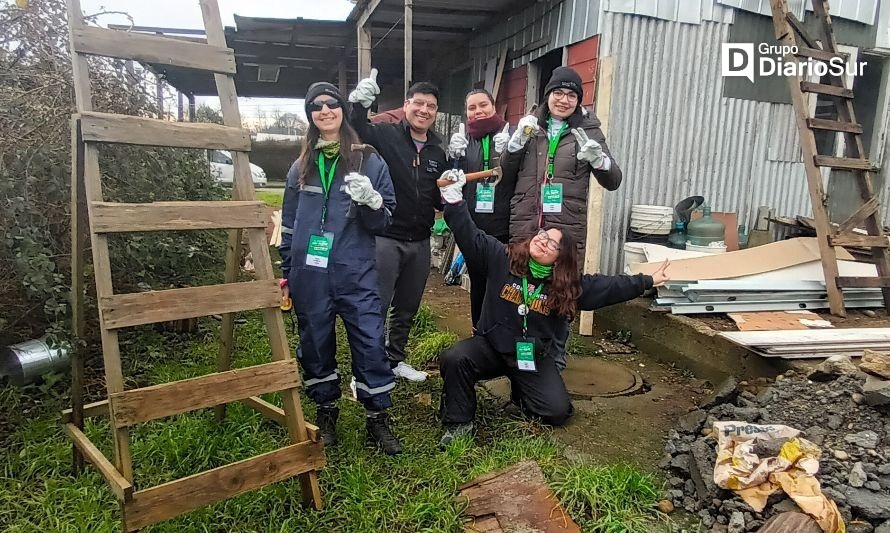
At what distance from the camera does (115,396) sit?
2.10 m

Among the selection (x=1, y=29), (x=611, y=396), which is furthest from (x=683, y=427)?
(x=1, y=29)

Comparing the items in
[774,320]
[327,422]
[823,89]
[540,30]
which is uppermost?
[540,30]

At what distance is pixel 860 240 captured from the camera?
4.55 meters

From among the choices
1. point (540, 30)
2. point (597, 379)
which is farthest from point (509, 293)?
point (540, 30)

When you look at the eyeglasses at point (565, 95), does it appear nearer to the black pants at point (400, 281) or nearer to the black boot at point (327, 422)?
the black pants at point (400, 281)

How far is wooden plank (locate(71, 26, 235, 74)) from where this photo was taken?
2.23 metres

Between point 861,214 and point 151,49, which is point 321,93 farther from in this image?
point 861,214

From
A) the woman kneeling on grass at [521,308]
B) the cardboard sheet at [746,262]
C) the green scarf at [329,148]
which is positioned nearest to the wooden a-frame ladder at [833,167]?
the cardboard sheet at [746,262]

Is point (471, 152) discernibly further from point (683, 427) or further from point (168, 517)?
point (168, 517)

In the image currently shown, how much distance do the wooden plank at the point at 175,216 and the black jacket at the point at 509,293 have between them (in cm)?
113

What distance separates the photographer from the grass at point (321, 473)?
2533 mm

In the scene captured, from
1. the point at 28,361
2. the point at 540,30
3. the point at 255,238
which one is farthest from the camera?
the point at 540,30

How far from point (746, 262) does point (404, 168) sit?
2.97 meters

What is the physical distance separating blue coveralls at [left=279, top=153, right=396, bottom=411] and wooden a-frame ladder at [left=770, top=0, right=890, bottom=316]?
137 inches
